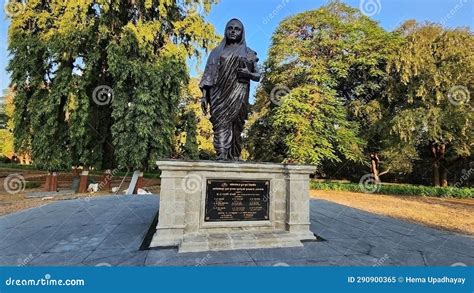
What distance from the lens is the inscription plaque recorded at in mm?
5301

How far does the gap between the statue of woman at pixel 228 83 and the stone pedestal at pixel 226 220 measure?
2.64 ft

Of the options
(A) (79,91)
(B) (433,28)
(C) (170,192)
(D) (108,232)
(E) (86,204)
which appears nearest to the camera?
(C) (170,192)

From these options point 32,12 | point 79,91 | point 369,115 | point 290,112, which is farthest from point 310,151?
point 32,12

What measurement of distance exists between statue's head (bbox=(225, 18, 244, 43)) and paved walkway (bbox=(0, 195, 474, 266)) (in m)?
4.35

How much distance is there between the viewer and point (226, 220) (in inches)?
211

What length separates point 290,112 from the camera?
63.7 ft

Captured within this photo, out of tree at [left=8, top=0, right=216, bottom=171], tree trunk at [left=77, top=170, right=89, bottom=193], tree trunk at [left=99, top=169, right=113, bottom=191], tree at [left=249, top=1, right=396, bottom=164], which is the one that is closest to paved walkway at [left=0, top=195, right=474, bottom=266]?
tree at [left=8, top=0, right=216, bottom=171]

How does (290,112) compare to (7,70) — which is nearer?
(7,70)

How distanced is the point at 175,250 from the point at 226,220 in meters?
1.07

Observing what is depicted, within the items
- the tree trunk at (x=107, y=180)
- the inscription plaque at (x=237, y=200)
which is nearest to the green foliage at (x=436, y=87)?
the inscription plaque at (x=237, y=200)

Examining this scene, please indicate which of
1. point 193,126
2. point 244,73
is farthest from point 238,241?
point 193,126

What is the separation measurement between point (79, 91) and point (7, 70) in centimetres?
429

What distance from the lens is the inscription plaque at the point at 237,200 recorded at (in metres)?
5.30

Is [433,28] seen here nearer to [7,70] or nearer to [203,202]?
[203,202]
